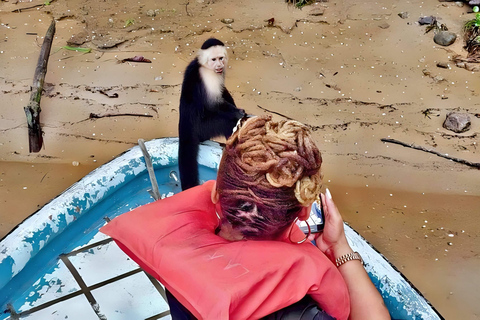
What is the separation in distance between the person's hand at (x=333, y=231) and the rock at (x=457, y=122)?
259 cm

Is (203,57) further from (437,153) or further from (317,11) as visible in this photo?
(317,11)

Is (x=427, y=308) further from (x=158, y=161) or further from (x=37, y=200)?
(x=37, y=200)

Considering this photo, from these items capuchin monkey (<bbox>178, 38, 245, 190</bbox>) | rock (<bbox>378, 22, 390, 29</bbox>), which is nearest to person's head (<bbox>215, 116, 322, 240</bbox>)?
capuchin monkey (<bbox>178, 38, 245, 190</bbox>)

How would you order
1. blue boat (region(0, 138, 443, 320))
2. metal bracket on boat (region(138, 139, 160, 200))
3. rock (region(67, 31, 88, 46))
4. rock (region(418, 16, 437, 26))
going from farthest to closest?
rock (region(418, 16, 437, 26)) < rock (region(67, 31, 88, 46)) < metal bracket on boat (region(138, 139, 160, 200)) < blue boat (region(0, 138, 443, 320))

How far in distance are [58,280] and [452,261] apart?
2.06m

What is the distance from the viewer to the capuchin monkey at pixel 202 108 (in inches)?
92.9

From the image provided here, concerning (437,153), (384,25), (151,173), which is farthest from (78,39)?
(437,153)

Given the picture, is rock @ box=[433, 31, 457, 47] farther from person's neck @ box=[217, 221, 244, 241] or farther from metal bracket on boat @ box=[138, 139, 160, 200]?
person's neck @ box=[217, 221, 244, 241]

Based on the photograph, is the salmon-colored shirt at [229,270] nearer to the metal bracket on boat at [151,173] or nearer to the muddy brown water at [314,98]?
the metal bracket on boat at [151,173]

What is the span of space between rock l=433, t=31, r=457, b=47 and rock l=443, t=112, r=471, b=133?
1.05 metres

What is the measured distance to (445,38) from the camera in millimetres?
4277

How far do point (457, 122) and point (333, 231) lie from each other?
2631 mm

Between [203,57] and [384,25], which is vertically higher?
[203,57]

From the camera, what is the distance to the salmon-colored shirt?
0.98m
